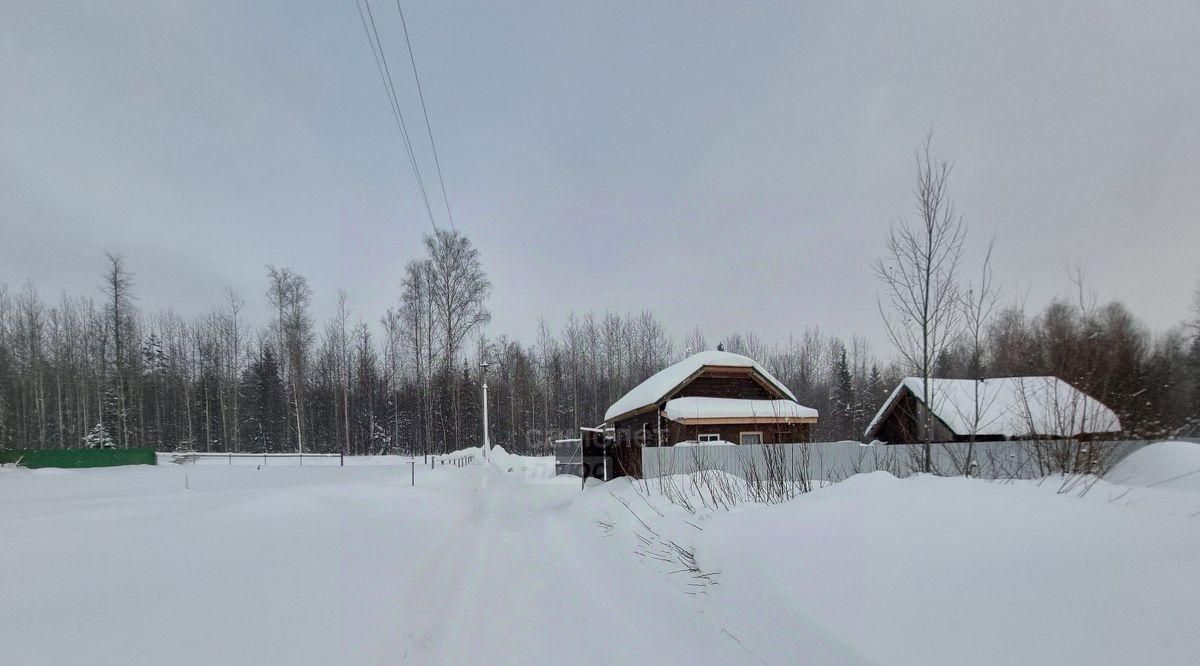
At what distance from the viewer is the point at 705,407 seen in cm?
1816

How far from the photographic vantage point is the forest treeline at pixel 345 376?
3450cm

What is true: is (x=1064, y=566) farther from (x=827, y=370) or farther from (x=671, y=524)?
(x=827, y=370)

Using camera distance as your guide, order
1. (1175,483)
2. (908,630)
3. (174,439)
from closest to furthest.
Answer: (908,630) < (1175,483) < (174,439)

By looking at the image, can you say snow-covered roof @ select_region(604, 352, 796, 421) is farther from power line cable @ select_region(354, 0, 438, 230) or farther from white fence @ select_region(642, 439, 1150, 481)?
power line cable @ select_region(354, 0, 438, 230)

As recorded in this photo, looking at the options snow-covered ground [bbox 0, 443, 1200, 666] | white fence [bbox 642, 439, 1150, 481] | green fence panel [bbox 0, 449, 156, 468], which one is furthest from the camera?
green fence panel [bbox 0, 449, 156, 468]

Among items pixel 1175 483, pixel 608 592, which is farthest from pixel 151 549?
pixel 1175 483

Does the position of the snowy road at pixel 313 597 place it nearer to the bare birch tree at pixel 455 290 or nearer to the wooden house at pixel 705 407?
the wooden house at pixel 705 407

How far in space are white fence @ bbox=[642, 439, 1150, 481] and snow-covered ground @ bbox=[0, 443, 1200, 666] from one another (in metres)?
0.56

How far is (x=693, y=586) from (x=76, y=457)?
36227mm

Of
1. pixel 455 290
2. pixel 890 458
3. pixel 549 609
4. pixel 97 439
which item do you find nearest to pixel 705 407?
pixel 890 458

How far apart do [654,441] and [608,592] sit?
46.1 ft

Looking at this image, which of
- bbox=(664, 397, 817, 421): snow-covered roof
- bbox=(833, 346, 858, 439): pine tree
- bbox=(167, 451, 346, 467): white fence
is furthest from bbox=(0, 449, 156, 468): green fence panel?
bbox=(833, 346, 858, 439): pine tree

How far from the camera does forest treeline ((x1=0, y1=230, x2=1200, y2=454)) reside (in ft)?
113

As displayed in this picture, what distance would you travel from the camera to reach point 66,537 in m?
3.95
